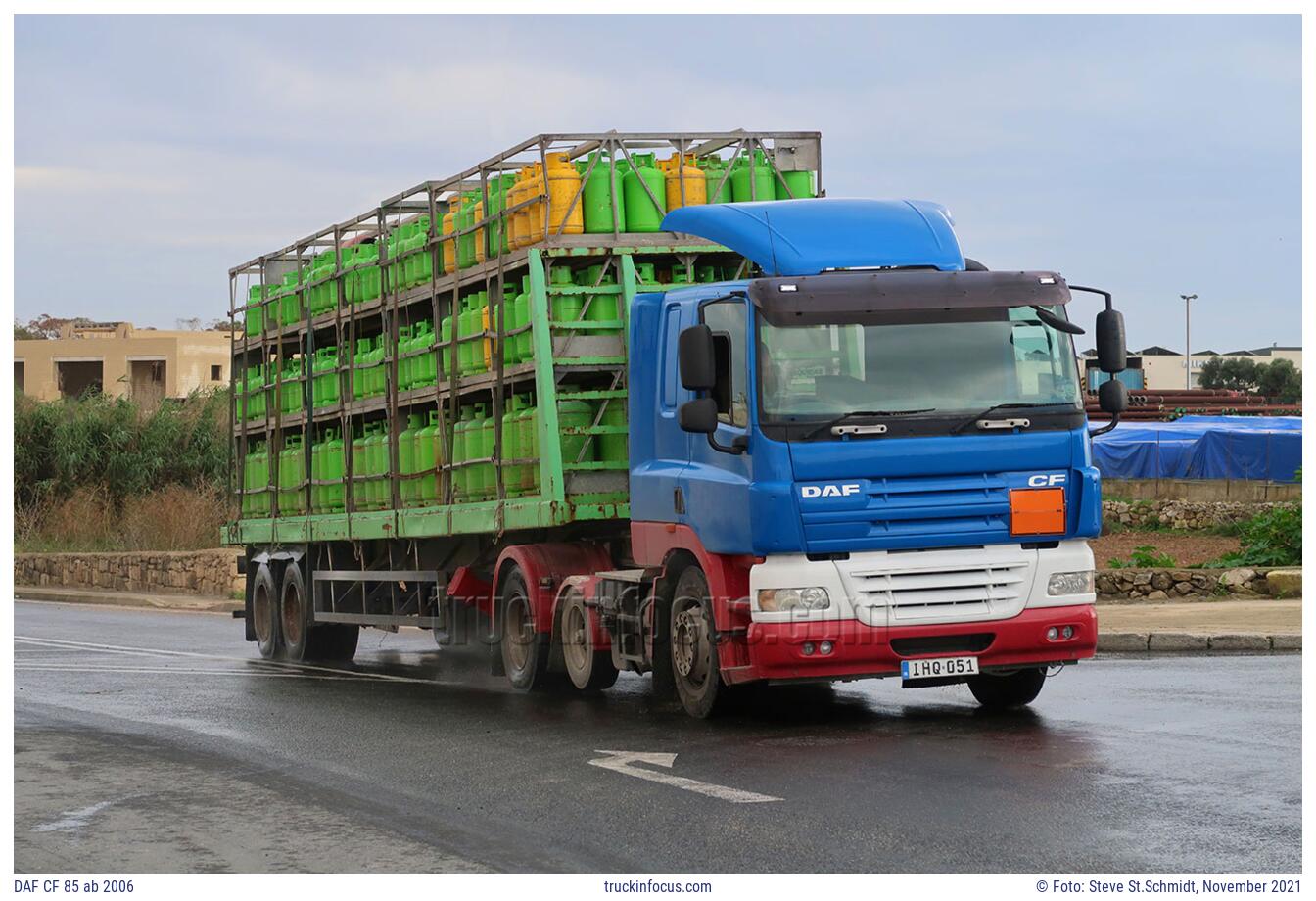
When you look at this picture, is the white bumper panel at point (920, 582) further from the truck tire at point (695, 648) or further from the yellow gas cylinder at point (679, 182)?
the yellow gas cylinder at point (679, 182)

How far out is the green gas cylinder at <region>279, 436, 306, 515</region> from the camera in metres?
20.4

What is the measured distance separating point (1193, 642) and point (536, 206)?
7.26 m

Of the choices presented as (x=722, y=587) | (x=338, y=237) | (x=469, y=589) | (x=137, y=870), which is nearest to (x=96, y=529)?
(x=338, y=237)

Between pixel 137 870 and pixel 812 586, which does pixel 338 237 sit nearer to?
pixel 812 586

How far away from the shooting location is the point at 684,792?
9.62m

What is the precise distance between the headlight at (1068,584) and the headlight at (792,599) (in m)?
1.46

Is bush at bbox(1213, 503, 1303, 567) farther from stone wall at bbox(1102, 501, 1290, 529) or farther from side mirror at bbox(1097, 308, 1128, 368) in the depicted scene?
side mirror at bbox(1097, 308, 1128, 368)

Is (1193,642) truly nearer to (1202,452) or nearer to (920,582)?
(920,582)

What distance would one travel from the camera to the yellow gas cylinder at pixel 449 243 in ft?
54.2

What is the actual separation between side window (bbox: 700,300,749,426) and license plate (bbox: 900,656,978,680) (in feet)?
5.83

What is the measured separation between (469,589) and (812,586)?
5468mm

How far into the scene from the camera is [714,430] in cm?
1220

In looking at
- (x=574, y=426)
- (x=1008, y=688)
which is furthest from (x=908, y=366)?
(x=574, y=426)

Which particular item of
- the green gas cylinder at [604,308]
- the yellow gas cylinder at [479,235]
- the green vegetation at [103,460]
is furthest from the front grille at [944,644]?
the green vegetation at [103,460]
